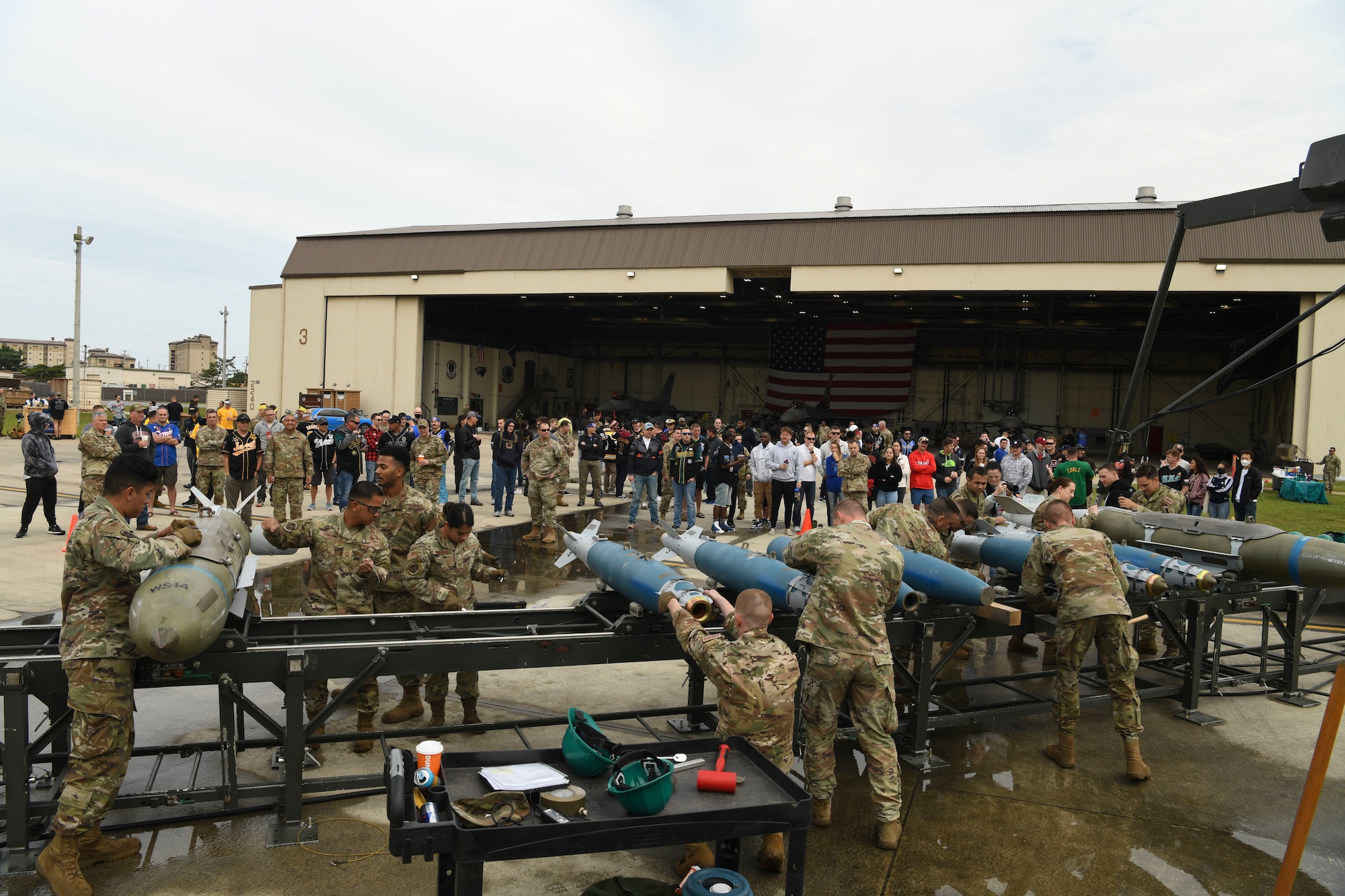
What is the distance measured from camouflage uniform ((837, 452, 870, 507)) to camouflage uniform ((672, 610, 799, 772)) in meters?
A: 9.60

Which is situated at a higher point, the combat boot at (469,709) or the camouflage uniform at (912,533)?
the camouflage uniform at (912,533)

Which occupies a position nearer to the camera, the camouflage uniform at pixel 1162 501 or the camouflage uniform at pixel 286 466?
the camouflage uniform at pixel 1162 501

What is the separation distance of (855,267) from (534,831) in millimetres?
25658

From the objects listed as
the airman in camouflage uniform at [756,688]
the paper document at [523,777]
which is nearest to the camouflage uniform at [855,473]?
the airman in camouflage uniform at [756,688]

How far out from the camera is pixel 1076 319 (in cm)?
3803

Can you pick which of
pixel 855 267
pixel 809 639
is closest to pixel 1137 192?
pixel 855 267

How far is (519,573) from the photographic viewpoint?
36.0 ft

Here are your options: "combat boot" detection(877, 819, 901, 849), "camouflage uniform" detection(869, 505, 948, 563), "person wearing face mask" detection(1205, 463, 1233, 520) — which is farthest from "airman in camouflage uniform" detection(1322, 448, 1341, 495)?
"combat boot" detection(877, 819, 901, 849)

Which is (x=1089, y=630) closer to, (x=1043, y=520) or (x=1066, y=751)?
(x=1066, y=751)

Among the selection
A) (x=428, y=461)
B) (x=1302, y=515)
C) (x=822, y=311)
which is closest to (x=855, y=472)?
(x=428, y=461)

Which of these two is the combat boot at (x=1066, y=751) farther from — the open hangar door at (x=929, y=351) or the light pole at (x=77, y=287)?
the light pole at (x=77, y=287)

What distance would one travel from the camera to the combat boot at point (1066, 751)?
5.91 m

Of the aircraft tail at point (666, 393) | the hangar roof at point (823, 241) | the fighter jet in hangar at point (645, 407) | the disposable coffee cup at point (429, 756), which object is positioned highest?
the hangar roof at point (823, 241)

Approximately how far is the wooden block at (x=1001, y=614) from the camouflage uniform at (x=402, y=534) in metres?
3.77
